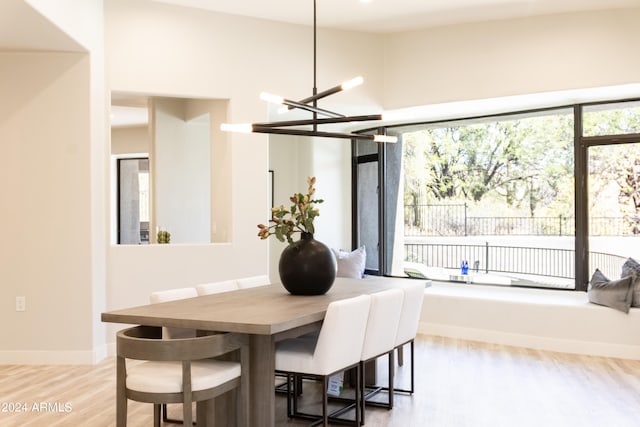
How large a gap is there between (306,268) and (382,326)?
0.62 meters

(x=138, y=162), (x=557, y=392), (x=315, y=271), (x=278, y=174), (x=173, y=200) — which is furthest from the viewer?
(x=138, y=162)

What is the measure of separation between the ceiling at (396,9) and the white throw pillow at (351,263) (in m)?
2.67

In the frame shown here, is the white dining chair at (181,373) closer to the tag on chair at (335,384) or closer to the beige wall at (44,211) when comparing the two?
the tag on chair at (335,384)

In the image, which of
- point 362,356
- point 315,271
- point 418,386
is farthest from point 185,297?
point 418,386

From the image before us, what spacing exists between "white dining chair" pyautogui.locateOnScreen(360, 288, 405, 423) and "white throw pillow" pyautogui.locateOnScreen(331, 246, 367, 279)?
306 cm

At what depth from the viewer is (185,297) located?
13.0ft

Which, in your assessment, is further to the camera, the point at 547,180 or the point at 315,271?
the point at 547,180

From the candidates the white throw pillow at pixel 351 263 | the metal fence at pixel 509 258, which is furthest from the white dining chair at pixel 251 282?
the metal fence at pixel 509 258

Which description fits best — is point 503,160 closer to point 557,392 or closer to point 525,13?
point 525,13

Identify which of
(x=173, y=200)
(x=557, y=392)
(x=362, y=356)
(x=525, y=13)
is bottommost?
(x=557, y=392)

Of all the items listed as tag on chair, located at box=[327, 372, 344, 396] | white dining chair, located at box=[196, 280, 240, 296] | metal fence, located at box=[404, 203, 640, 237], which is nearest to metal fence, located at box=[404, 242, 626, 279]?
metal fence, located at box=[404, 203, 640, 237]

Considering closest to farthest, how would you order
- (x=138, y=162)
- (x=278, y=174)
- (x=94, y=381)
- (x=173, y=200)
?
(x=94, y=381) < (x=173, y=200) < (x=278, y=174) < (x=138, y=162)

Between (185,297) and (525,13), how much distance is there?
13.6 feet

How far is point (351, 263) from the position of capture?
7.15 metres
